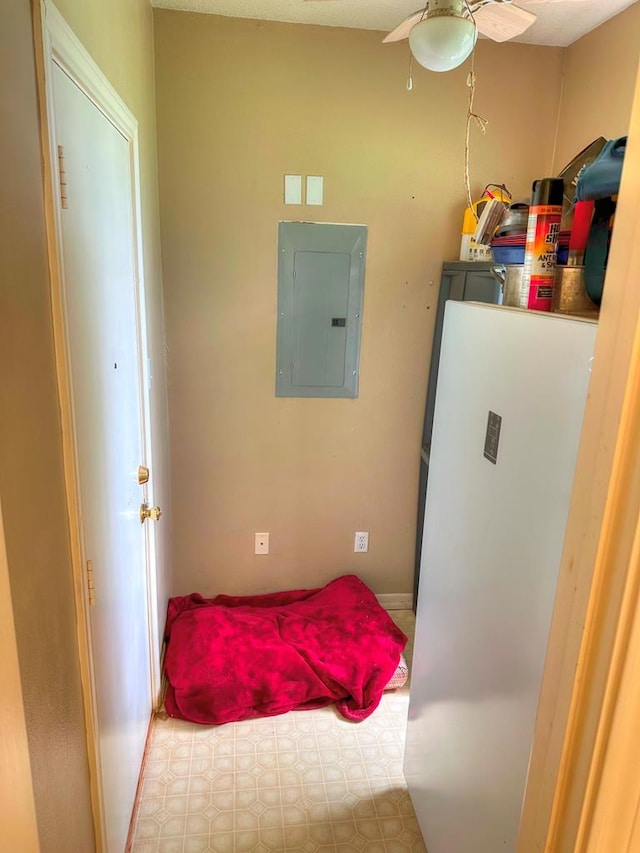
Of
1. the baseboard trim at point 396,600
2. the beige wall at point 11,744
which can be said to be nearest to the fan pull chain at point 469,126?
the baseboard trim at point 396,600

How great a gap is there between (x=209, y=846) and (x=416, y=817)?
645 mm

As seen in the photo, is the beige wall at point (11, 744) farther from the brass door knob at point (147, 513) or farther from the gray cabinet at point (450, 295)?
the gray cabinet at point (450, 295)

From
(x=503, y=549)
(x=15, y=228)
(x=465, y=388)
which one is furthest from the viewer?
(x=465, y=388)

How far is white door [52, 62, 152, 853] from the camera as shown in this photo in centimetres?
116

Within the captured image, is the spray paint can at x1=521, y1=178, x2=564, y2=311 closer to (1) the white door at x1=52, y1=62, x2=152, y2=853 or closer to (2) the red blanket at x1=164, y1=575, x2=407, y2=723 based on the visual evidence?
(1) the white door at x1=52, y1=62, x2=152, y2=853

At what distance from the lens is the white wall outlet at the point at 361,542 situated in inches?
113

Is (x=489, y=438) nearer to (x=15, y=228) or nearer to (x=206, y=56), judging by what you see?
(x=15, y=228)

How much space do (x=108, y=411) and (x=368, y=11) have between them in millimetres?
1814

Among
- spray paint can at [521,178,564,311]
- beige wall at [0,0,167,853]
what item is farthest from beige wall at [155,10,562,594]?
spray paint can at [521,178,564,311]

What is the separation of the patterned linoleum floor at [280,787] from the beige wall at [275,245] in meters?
0.78

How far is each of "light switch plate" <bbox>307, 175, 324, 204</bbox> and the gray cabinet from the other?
624mm

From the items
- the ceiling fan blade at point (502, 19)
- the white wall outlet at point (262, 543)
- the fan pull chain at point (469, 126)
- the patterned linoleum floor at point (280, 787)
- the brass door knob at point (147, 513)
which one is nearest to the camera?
the ceiling fan blade at point (502, 19)

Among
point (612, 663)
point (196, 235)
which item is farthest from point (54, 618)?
point (196, 235)

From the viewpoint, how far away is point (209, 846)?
1.73 metres
